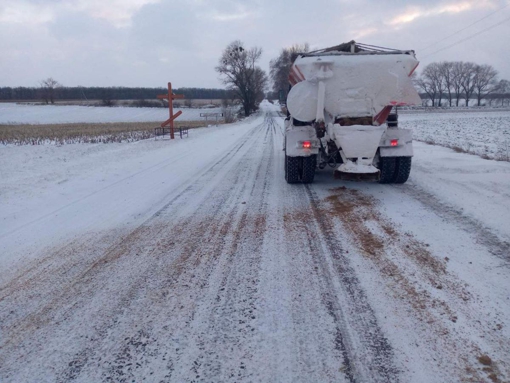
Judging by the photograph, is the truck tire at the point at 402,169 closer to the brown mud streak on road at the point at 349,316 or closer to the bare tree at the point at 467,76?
the brown mud streak on road at the point at 349,316

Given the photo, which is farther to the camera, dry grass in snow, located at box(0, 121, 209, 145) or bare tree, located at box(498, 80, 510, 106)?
bare tree, located at box(498, 80, 510, 106)

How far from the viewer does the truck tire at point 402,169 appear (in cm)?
792

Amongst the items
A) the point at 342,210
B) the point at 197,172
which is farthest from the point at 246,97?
the point at 342,210

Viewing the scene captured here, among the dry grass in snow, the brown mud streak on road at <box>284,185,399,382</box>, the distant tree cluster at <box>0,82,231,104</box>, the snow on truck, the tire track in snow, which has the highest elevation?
the distant tree cluster at <box>0,82,231,104</box>

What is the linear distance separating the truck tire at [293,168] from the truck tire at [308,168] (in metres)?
0.13

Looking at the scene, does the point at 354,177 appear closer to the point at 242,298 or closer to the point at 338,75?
the point at 338,75

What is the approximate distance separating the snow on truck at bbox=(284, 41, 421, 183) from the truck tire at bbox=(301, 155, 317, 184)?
247 millimetres

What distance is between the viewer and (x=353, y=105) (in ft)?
24.5

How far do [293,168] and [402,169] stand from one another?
227cm

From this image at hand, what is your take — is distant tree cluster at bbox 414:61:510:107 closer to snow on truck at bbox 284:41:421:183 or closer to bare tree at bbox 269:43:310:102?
bare tree at bbox 269:43:310:102

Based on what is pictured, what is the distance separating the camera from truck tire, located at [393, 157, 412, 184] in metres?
7.92

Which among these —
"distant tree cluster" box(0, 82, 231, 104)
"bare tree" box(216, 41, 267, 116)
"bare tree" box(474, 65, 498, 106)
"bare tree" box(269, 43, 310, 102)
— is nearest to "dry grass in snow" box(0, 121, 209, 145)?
"bare tree" box(269, 43, 310, 102)

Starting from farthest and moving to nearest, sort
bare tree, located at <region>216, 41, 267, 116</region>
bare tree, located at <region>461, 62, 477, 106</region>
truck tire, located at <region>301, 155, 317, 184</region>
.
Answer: bare tree, located at <region>461, 62, 477, 106</region>
bare tree, located at <region>216, 41, 267, 116</region>
truck tire, located at <region>301, 155, 317, 184</region>

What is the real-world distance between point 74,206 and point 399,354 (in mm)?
6282
